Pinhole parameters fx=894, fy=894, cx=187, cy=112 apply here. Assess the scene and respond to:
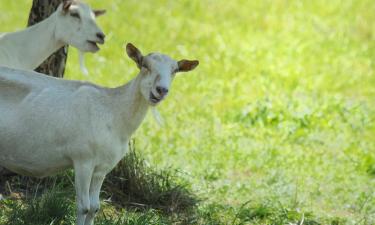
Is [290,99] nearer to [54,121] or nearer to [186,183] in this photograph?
[186,183]

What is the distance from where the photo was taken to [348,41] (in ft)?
50.5

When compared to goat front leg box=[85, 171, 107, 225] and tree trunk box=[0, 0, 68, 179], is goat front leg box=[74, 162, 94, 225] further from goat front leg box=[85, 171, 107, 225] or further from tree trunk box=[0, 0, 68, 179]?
tree trunk box=[0, 0, 68, 179]

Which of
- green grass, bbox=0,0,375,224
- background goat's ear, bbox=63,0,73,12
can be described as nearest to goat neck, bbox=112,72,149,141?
green grass, bbox=0,0,375,224

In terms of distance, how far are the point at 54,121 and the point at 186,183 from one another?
2366 millimetres

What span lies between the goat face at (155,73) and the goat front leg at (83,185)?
25.0 inches

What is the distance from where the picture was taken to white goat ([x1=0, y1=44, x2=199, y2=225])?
6.12 meters

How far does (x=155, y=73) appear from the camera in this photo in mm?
6055

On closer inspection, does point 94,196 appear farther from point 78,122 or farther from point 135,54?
point 135,54

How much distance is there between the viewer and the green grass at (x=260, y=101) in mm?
9141

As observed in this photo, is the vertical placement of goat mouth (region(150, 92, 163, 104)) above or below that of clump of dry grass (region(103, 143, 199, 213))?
above

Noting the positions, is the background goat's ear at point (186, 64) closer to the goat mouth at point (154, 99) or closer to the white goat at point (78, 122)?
the white goat at point (78, 122)

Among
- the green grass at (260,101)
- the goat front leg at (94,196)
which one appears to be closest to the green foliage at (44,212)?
the green grass at (260,101)

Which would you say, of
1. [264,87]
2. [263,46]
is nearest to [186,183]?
[264,87]

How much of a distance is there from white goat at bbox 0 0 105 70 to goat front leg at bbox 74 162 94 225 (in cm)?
211
